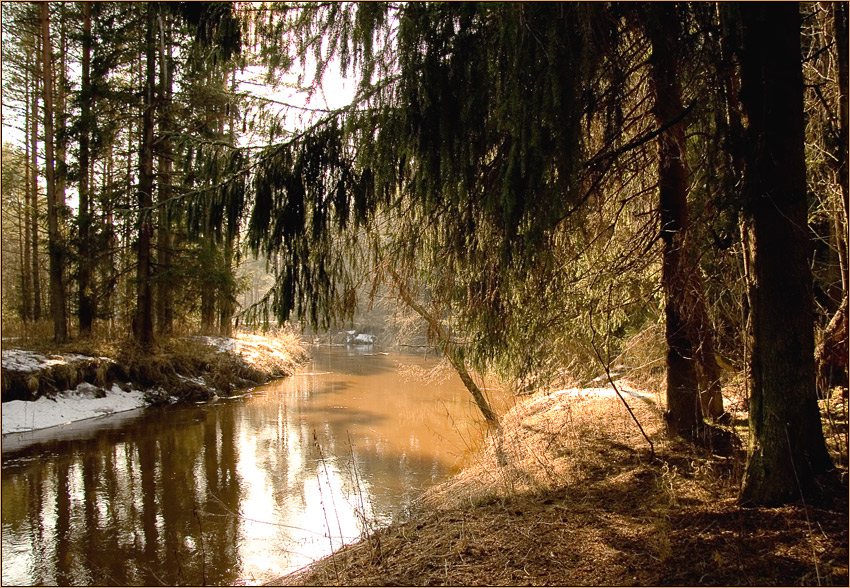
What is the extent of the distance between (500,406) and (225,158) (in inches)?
283

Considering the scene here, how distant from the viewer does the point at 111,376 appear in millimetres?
12016

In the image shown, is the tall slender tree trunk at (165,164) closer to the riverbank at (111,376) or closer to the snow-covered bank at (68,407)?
the riverbank at (111,376)

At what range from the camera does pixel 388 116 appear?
3.74 meters

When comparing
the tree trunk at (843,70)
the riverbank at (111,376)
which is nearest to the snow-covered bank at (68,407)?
the riverbank at (111,376)

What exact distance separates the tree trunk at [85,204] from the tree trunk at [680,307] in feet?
40.1

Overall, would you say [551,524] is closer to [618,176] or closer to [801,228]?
[801,228]

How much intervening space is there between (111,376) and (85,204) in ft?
15.9

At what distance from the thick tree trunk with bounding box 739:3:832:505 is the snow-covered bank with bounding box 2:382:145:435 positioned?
1116 centimetres

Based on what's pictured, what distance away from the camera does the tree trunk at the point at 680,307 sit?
4379 mm

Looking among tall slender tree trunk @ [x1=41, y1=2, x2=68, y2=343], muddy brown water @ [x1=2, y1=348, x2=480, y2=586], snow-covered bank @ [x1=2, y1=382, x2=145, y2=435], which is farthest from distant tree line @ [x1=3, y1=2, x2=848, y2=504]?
tall slender tree trunk @ [x1=41, y1=2, x2=68, y2=343]

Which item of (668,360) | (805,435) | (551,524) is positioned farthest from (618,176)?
(551,524)

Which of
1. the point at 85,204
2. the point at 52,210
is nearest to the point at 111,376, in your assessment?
the point at 52,210

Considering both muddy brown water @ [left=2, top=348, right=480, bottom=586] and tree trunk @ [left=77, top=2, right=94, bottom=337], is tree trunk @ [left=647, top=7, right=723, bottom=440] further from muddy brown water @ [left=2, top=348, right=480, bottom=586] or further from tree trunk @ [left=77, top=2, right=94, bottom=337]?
tree trunk @ [left=77, top=2, right=94, bottom=337]

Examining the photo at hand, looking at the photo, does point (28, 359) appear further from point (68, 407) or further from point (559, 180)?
point (559, 180)
